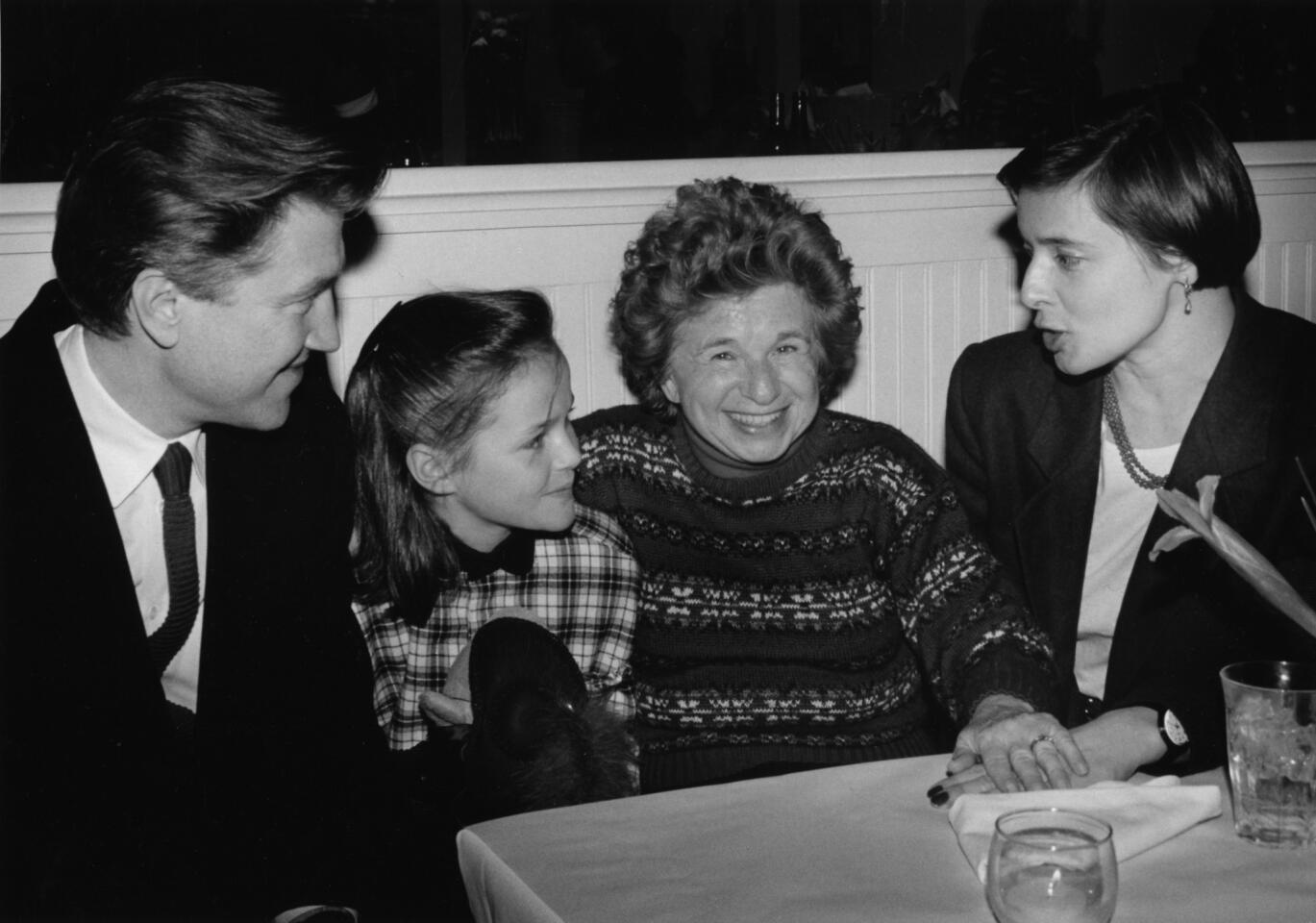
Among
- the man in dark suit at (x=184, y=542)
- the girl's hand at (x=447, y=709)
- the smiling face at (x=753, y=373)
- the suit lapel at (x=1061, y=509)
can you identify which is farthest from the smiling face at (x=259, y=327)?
the suit lapel at (x=1061, y=509)

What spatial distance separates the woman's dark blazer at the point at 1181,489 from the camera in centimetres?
185

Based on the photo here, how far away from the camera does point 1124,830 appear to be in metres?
1.11

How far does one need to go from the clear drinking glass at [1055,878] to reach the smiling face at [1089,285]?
111 cm

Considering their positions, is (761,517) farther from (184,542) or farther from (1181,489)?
(184,542)

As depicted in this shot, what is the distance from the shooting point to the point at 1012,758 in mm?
1374

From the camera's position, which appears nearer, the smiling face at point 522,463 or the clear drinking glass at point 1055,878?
the clear drinking glass at point 1055,878

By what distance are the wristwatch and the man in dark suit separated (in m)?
0.99

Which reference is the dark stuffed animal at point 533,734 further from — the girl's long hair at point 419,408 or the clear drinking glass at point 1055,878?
the clear drinking glass at point 1055,878

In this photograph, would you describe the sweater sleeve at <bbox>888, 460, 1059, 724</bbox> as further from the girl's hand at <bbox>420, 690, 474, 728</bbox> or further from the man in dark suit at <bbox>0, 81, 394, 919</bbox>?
the man in dark suit at <bbox>0, 81, 394, 919</bbox>

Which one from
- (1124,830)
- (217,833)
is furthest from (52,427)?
(1124,830)

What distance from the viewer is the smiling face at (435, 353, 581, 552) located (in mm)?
1847

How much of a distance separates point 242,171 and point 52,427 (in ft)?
1.29

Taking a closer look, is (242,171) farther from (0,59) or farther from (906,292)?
(906,292)

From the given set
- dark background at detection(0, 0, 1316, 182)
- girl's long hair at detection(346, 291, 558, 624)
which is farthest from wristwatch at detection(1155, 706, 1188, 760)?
dark background at detection(0, 0, 1316, 182)
